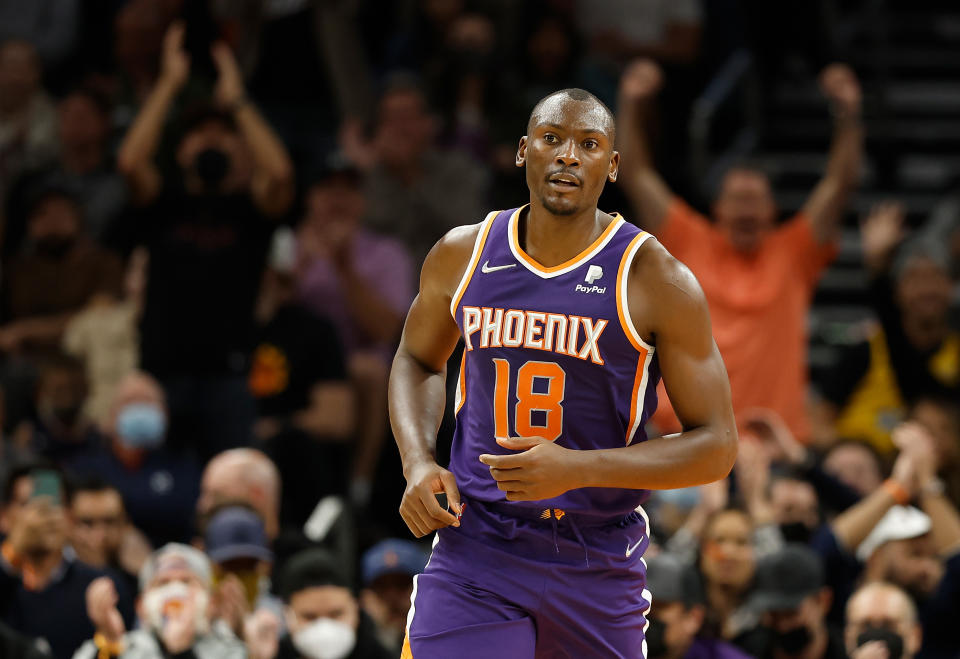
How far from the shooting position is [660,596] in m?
6.71

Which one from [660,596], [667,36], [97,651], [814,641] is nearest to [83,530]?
[97,651]

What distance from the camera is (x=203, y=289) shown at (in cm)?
928

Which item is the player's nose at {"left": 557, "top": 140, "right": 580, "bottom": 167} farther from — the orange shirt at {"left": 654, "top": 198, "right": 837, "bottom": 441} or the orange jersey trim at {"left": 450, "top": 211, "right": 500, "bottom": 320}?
the orange shirt at {"left": 654, "top": 198, "right": 837, "bottom": 441}

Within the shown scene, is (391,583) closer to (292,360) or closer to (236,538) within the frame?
(236,538)

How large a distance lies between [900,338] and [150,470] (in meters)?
4.36

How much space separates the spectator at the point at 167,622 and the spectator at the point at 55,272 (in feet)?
11.9

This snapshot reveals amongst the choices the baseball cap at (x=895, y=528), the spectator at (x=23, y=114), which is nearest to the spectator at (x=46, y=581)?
the baseball cap at (x=895, y=528)

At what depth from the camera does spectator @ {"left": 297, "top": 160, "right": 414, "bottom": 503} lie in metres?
9.74

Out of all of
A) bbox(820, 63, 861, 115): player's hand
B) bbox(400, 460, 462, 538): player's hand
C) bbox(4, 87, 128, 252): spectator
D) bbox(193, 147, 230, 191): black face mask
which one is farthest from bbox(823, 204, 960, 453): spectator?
bbox(400, 460, 462, 538): player's hand

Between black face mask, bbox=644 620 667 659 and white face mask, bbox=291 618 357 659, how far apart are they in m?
1.20

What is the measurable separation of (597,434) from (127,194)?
6787mm

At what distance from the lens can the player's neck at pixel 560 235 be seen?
460cm

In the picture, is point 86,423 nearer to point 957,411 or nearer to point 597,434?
point 957,411

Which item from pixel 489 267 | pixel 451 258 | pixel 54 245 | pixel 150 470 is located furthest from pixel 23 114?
pixel 489 267
